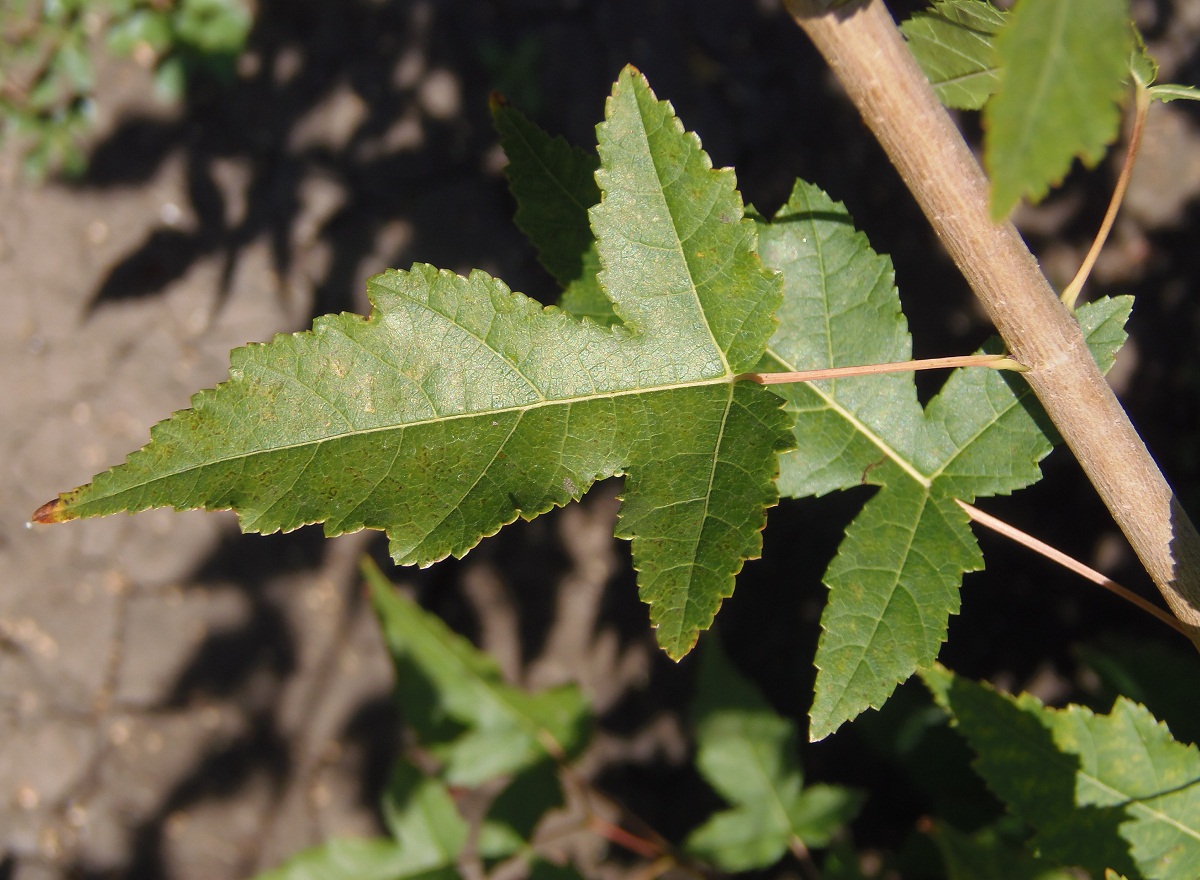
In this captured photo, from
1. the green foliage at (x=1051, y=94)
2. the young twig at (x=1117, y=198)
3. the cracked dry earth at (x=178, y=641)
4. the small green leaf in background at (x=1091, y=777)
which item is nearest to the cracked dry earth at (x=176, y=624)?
Result: the cracked dry earth at (x=178, y=641)

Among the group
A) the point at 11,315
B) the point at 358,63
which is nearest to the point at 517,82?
the point at 358,63

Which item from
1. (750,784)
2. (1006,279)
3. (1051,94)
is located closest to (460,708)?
(750,784)

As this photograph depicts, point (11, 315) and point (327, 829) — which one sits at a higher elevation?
point (11, 315)

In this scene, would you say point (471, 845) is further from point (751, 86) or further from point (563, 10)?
point (563, 10)

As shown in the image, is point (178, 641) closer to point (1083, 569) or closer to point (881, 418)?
point (881, 418)

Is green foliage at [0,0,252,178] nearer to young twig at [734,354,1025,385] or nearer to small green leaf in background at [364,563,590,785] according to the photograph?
small green leaf in background at [364,563,590,785]

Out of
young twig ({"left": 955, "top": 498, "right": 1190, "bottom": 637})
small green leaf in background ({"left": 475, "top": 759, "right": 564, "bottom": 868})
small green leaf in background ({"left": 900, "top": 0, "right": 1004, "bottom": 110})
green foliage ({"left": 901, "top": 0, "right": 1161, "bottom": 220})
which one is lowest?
small green leaf in background ({"left": 475, "top": 759, "right": 564, "bottom": 868})

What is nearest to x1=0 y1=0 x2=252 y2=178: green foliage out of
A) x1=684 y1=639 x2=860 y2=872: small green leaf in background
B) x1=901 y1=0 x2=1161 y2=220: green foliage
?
x1=684 y1=639 x2=860 y2=872: small green leaf in background
